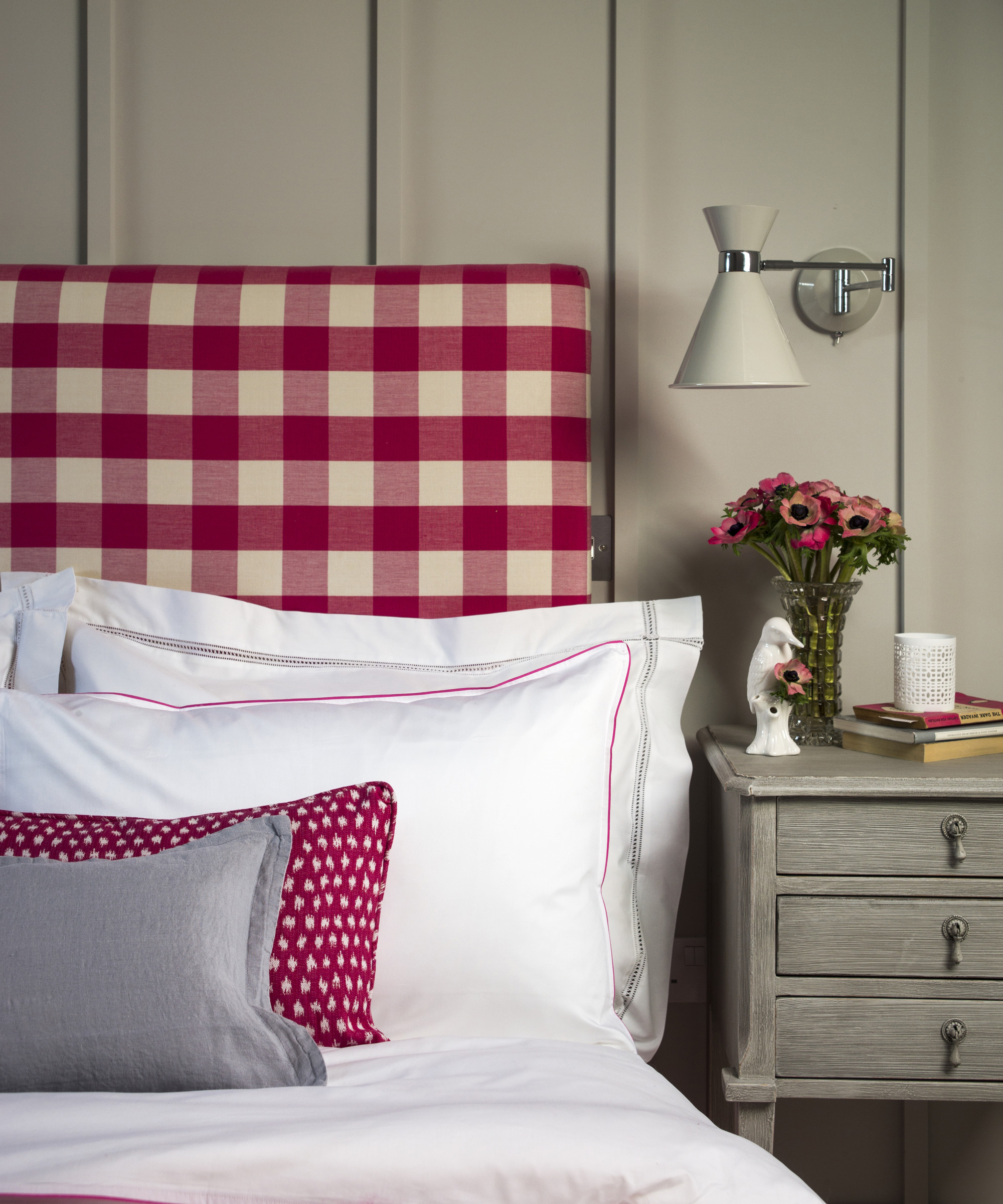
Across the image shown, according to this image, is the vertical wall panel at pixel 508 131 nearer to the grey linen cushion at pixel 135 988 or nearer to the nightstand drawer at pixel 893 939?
the nightstand drawer at pixel 893 939

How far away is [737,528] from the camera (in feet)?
5.02

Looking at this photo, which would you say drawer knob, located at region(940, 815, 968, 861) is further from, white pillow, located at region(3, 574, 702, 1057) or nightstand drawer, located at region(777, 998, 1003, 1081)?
white pillow, located at region(3, 574, 702, 1057)

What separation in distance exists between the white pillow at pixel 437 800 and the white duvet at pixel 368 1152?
23cm

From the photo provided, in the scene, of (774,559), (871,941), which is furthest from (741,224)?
(871,941)

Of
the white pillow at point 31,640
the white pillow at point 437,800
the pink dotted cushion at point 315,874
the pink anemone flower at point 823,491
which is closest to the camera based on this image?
the pink dotted cushion at point 315,874

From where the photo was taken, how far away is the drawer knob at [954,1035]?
1282mm

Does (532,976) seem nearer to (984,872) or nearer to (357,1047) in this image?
(357,1047)

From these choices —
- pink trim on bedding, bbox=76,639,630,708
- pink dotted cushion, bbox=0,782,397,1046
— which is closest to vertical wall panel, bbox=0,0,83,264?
pink trim on bedding, bbox=76,639,630,708

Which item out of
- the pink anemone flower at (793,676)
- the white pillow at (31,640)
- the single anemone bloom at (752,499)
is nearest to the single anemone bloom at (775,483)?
the single anemone bloom at (752,499)

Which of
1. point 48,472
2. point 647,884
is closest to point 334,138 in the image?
point 48,472

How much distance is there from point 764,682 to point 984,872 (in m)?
0.38

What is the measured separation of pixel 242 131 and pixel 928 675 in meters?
1.50

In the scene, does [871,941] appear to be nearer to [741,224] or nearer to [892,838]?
[892,838]

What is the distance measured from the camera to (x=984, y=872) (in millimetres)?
1296
